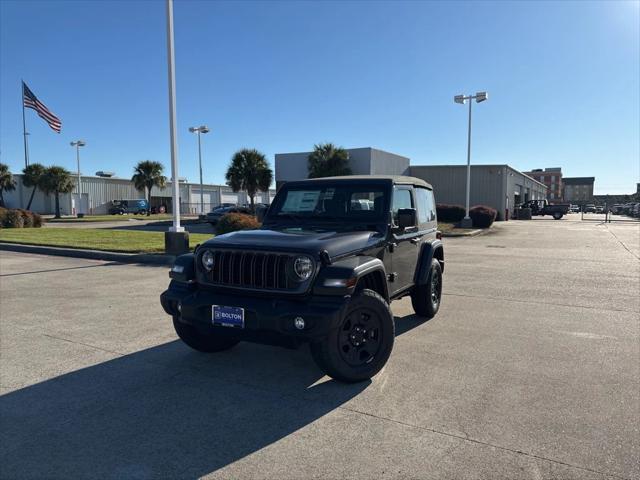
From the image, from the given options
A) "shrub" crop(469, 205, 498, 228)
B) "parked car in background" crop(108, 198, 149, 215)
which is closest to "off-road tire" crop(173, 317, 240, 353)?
"shrub" crop(469, 205, 498, 228)

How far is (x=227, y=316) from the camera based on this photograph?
386cm

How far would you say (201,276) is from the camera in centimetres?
423

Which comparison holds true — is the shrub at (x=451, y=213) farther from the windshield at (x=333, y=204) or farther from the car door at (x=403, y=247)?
the windshield at (x=333, y=204)

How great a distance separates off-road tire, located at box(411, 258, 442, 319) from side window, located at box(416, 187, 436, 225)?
575mm

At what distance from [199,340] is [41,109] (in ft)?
122

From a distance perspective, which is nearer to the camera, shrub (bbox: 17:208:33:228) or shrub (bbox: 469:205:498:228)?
shrub (bbox: 17:208:33:228)

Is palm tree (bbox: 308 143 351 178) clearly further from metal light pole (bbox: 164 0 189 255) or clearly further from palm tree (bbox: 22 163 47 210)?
palm tree (bbox: 22 163 47 210)

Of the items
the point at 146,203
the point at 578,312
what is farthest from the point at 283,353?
the point at 146,203

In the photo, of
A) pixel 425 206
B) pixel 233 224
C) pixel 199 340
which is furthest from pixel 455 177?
pixel 199 340

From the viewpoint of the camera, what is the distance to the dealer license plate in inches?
149

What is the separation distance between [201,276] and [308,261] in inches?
42.9

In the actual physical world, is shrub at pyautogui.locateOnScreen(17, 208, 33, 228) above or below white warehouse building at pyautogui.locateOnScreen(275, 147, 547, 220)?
below

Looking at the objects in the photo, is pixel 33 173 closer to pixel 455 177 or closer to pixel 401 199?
pixel 455 177

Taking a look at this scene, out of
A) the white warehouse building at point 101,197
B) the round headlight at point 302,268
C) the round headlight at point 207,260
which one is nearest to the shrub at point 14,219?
the white warehouse building at point 101,197
